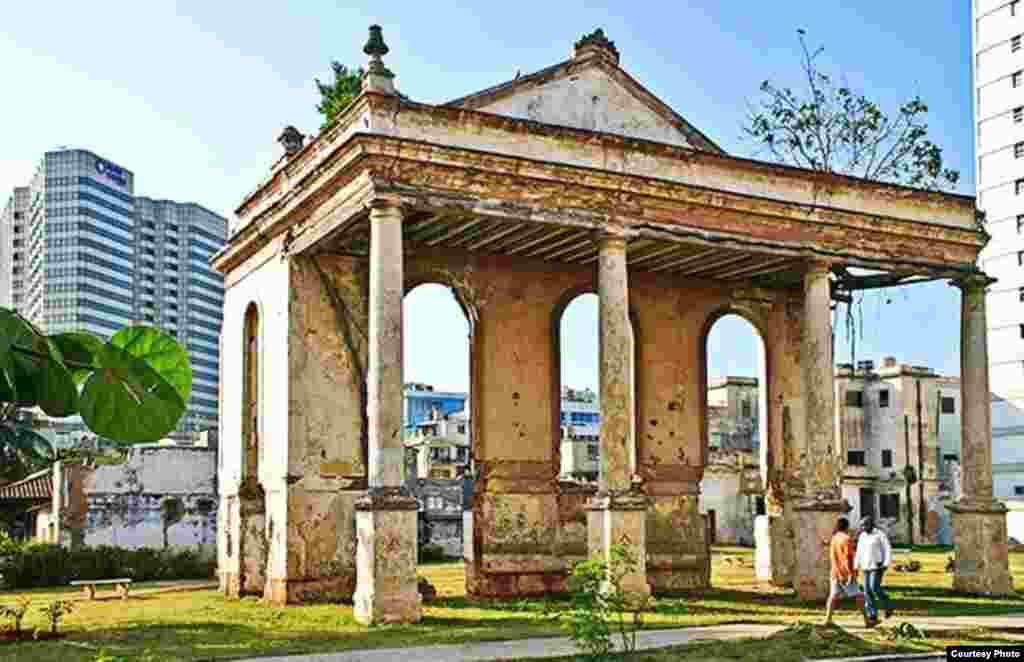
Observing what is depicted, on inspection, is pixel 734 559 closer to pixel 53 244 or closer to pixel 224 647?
pixel 224 647

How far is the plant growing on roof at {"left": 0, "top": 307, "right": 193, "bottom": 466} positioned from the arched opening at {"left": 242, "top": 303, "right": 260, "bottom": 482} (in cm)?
1800

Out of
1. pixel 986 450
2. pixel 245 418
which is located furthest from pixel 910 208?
pixel 245 418

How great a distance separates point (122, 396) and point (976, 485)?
63.9ft

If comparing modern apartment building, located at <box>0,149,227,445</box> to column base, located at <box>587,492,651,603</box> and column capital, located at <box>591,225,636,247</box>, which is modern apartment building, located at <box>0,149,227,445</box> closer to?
column capital, located at <box>591,225,636,247</box>

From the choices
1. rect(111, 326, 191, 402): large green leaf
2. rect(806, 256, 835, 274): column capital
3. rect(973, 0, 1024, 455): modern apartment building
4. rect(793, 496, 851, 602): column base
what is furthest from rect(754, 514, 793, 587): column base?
rect(973, 0, 1024, 455): modern apartment building

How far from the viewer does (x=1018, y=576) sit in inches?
922

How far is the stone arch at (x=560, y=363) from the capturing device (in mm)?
19438

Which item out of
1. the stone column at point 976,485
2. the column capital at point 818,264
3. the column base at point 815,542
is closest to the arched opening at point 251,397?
the column base at point 815,542

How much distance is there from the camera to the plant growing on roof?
4.19 ft

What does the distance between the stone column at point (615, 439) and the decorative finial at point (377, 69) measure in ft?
12.1

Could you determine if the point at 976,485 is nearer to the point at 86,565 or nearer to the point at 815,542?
the point at 815,542

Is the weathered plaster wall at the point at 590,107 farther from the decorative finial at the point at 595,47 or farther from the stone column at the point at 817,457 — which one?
the stone column at the point at 817,457

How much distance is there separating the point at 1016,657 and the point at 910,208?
9834mm

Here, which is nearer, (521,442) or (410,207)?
(410,207)
